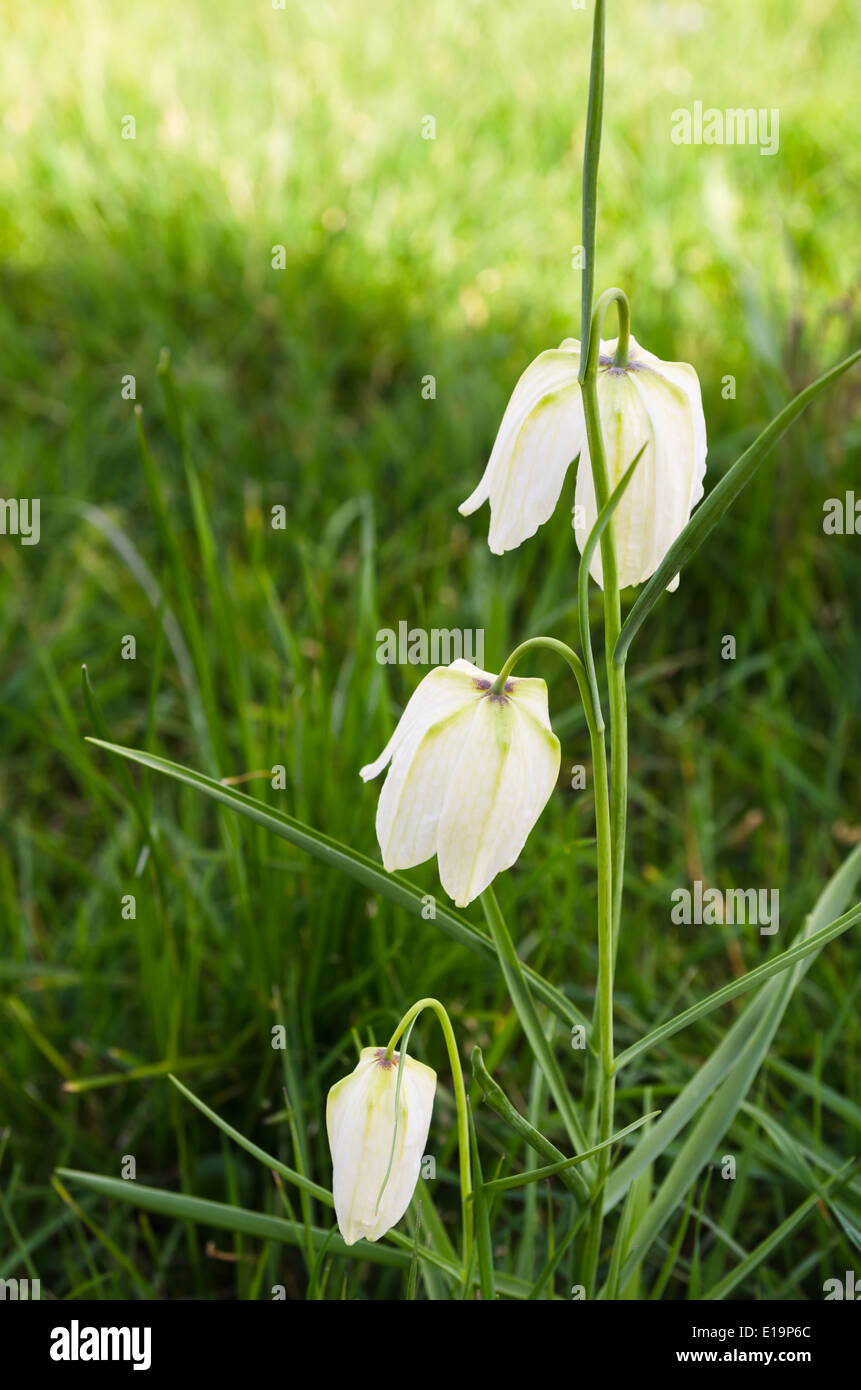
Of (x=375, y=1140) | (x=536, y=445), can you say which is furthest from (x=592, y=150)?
(x=375, y=1140)

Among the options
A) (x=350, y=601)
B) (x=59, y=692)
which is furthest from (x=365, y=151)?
(x=59, y=692)

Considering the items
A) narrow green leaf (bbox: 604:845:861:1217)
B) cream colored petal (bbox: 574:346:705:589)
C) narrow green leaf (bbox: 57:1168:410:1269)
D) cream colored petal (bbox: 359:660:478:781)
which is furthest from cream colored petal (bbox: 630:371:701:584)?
narrow green leaf (bbox: 57:1168:410:1269)

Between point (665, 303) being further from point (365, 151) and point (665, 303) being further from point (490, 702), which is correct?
point (490, 702)

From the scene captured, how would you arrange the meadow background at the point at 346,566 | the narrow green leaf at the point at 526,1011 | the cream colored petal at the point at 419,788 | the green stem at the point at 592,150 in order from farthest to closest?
the meadow background at the point at 346,566 → the narrow green leaf at the point at 526,1011 → the cream colored petal at the point at 419,788 → the green stem at the point at 592,150

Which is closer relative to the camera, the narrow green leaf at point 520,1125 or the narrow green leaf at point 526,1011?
the narrow green leaf at point 520,1125

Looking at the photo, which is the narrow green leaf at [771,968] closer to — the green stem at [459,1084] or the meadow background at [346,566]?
the green stem at [459,1084]

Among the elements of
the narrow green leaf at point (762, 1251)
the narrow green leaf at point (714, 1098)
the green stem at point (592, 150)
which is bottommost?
the narrow green leaf at point (762, 1251)

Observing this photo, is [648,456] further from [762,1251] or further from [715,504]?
[762,1251]

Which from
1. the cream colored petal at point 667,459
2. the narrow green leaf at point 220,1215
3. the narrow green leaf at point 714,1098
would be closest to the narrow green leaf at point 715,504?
the cream colored petal at point 667,459
